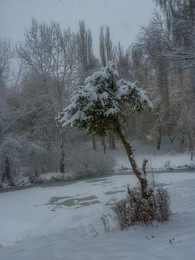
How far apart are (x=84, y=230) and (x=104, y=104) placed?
3.50 m

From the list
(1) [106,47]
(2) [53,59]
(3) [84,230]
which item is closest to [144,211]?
(3) [84,230]

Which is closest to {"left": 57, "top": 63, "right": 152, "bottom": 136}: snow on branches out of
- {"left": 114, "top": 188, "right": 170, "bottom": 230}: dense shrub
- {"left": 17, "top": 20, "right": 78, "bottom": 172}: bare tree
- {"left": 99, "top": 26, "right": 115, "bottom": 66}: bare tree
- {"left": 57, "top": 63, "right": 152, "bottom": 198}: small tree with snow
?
{"left": 57, "top": 63, "right": 152, "bottom": 198}: small tree with snow

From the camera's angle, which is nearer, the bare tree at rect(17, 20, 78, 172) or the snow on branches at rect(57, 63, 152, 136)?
the snow on branches at rect(57, 63, 152, 136)

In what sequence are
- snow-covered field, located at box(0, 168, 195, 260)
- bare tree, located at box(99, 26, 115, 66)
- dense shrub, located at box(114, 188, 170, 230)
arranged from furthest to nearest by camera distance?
bare tree, located at box(99, 26, 115, 66) < dense shrub, located at box(114, 188, 170, 230) < snow-covered field, located at box(0, 168, 195, 260)

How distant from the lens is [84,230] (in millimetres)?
6102

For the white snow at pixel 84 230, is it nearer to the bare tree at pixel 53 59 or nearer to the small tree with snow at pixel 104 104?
the small tree with snow at pixel 104 104

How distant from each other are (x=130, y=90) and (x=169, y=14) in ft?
11.0

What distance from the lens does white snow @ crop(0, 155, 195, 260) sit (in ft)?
11.2

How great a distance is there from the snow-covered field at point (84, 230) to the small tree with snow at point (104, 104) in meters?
1.50

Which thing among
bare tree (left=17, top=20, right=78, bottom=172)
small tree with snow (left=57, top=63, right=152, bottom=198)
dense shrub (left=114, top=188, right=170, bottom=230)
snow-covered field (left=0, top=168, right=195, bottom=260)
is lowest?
snow-covered field (left=0, top=168, right=195, bottom=260)

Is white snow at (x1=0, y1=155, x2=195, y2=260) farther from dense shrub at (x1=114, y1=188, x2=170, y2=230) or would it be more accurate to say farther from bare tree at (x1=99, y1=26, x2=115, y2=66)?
bare tree at (x1=99, y1=26, x2=115, y2=66)

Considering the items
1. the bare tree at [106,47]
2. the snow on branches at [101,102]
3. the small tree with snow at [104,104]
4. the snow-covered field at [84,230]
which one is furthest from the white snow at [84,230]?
the bare tree at [106,47]

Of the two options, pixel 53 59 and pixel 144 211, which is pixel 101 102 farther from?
pixel 53 59

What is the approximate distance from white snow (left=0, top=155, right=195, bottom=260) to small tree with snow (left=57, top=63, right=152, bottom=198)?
4.94 ft
